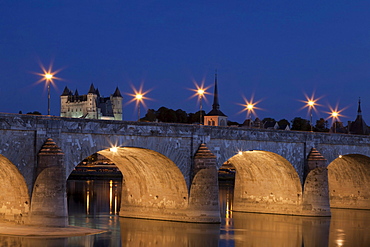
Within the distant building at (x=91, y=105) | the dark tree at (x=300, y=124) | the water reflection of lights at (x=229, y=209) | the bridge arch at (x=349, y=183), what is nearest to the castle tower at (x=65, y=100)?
the distant building at (x=91, y=105)

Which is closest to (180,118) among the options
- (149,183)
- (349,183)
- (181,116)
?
(181,116)

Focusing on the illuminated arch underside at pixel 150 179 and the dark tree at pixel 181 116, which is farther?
the dark tree at pixel 181 116

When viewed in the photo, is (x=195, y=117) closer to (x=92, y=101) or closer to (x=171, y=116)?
(x=171, y=116)

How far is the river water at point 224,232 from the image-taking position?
39.0 metres

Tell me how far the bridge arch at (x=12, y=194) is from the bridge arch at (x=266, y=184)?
22.3 meters

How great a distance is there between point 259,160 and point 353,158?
14.4 metres

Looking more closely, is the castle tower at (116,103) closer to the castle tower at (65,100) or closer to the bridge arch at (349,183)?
the castle tower at (65,100)

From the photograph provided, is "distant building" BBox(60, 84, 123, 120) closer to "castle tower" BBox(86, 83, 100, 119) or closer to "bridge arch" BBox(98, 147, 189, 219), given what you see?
"castle tower" BBox(86, 83, 100, 119)

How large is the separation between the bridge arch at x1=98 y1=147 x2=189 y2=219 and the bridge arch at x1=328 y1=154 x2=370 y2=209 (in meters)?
26.4

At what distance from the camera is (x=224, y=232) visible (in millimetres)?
44156

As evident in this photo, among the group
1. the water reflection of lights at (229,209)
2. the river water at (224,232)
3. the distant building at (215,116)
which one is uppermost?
the distant building at (215,116)

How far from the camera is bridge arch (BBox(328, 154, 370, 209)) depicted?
67.2 metres

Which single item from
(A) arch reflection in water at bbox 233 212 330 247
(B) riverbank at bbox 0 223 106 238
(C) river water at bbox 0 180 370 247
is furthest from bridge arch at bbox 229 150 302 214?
(B) riverbank at bbox 0 223 106 238

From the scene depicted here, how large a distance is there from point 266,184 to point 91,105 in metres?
125
